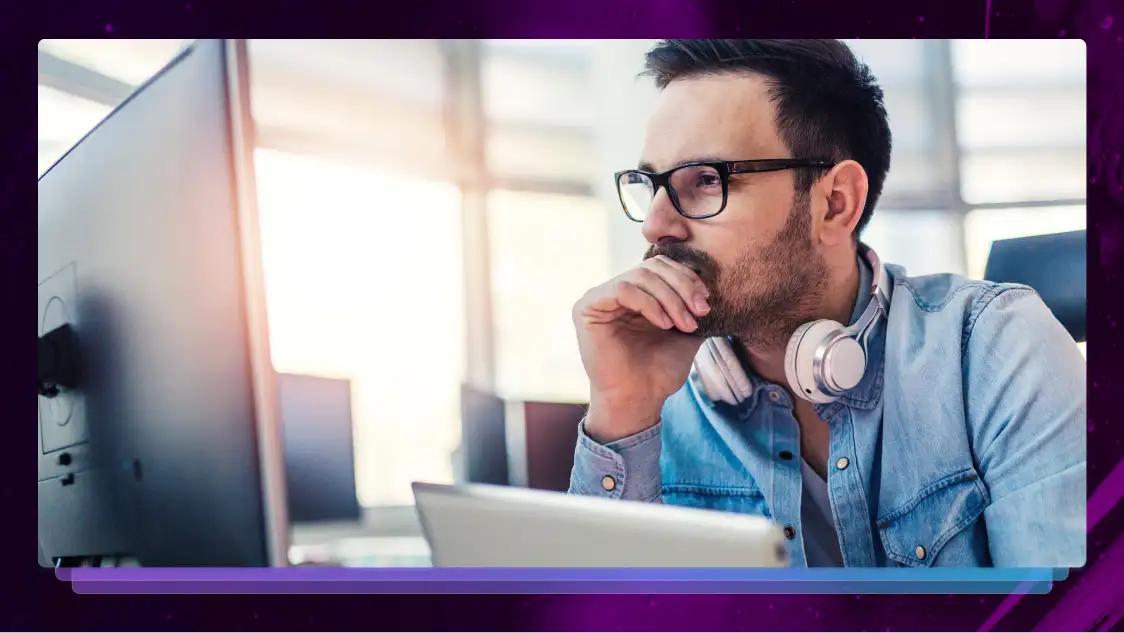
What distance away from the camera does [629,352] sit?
5.41 ft

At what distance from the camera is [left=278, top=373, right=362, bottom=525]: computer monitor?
1.55 metres

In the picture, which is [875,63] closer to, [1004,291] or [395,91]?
[1004,291]

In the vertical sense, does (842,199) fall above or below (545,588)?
above

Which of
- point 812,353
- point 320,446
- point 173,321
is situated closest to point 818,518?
point 812,353

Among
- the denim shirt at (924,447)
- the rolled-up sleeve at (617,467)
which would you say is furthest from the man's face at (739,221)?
the rolled-up sleeve at (617,467)

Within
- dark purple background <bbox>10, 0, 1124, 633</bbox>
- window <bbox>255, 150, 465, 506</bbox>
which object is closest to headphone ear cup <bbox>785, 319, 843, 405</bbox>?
dark purple background <bbox>10, 0, 1124, 633</bbox>

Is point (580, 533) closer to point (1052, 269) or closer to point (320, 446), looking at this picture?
point (320, 446)

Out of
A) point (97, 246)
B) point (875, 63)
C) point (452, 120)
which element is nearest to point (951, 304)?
point (875, 63)

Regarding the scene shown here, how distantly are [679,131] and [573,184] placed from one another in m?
0.21

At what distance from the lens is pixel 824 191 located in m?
1.62

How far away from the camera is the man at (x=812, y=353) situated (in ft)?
5.27

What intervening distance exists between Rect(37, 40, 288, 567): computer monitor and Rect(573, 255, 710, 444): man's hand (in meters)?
0.55

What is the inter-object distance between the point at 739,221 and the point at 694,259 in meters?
0.10

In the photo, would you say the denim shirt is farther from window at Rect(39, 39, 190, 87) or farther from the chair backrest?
window at Rect(39, 39, 190, 87)
